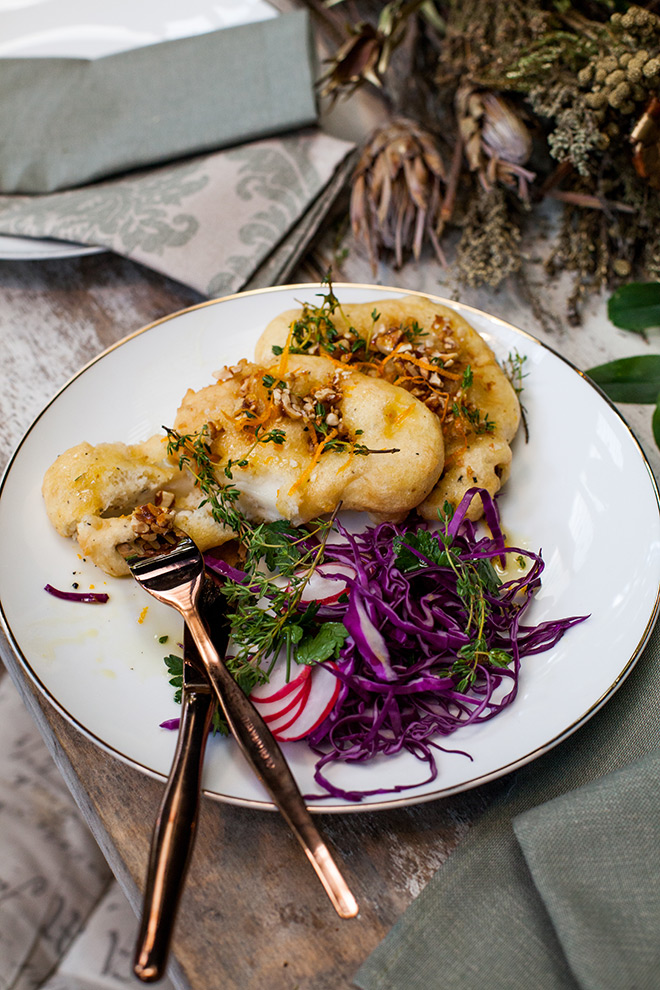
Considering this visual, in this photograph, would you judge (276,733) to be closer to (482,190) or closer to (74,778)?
(74,778)

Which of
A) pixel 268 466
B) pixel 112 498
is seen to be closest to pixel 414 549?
pixel 268 466

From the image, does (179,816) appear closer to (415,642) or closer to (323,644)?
(323,644)

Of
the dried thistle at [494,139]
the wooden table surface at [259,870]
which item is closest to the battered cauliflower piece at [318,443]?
the wooden table surface at [259,870]

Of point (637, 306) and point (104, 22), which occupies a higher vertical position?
point (104, 22)

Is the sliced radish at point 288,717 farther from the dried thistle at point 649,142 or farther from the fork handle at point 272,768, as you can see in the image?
the dried thistle at point 649,142

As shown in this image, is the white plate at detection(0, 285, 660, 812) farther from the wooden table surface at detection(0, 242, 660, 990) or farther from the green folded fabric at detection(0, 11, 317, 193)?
the green folded fabric at detection(0, 11, 317, 193)

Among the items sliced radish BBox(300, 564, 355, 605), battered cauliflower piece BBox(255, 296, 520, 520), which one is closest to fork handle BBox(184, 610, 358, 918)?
sliced radish BBox(300, 564, 355, 605)

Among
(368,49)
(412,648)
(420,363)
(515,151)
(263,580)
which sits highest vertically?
(368,49)
